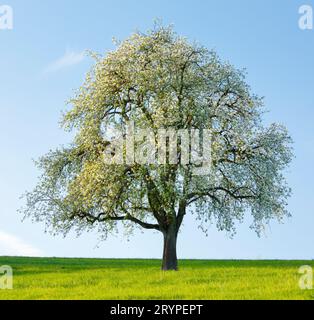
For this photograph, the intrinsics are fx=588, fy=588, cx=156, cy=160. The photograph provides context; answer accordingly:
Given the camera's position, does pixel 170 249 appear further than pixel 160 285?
Yes

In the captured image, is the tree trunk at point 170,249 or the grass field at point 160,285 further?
the tree trunk at point 170,249

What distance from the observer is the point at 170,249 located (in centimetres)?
3244

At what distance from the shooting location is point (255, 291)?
23.6 metres

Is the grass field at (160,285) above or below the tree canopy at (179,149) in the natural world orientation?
below

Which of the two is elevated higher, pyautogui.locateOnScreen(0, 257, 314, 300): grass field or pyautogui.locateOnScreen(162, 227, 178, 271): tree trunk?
pyautogui.locateOnScreen(162, 227, 178, 271): tree trunk

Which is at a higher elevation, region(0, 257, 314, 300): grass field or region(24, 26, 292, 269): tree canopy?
region(24, 26, 292, 269): tree canopy

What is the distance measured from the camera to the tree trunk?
32.4 metres

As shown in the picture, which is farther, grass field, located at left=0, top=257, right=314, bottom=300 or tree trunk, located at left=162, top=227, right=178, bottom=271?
tree trunk, located at left=162, top=227, right=178, bottom=271

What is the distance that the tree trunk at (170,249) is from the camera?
32.4 m

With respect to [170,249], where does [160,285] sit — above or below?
below

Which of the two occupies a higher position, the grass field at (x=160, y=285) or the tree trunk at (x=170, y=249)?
the tree trunk at (x=170, y=249)

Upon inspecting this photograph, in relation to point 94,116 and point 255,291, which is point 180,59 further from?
point 255,291

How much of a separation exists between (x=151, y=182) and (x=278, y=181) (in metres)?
7.83
